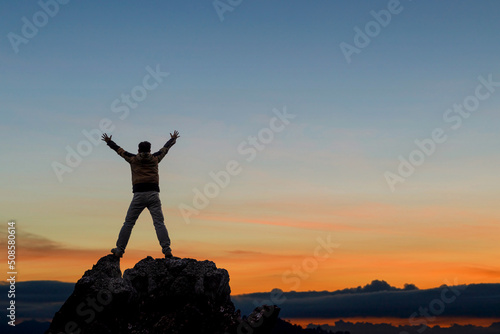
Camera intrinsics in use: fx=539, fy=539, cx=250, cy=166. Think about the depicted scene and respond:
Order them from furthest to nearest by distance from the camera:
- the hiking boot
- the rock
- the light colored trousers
Answer: the hiking boot < the light colored trousers < the rock

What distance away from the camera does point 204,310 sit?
74.7 feet

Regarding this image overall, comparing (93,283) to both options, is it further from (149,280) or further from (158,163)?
(158,163)

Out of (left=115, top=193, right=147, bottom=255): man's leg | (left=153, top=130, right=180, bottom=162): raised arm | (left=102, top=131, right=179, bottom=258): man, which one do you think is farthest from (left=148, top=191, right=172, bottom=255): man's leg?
(left=153, top=130, right=180, bottom=162): raised arm

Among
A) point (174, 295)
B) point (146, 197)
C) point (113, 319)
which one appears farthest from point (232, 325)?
point (146, 197)

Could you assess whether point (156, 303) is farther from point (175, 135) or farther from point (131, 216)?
point (175, 135)

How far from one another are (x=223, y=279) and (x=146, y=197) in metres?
5.05

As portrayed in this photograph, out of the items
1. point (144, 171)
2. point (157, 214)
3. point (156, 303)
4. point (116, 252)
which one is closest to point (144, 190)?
point (144, 171)

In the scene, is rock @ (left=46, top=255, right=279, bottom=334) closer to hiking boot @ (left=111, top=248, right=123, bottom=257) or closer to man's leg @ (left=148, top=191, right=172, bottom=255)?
hiking boot @ (left=111, top=248, right=123, bottom=257)

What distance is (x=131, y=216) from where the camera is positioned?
882 inches

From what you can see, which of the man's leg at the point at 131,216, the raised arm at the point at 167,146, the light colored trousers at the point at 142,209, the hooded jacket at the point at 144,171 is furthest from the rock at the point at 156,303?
the raised arm at the point at 167,146

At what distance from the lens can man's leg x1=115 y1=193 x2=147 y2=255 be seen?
2225 centimetres

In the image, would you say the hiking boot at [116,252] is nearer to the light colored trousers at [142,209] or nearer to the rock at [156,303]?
the rock at [156,303]

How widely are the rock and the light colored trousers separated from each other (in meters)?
1.42

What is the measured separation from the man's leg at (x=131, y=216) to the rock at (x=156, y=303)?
1028 millimetres
